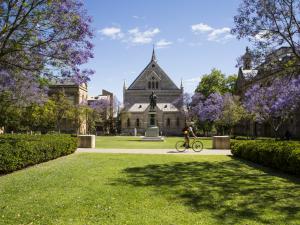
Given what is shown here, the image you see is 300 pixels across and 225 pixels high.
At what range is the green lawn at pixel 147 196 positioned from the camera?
7.64 metres

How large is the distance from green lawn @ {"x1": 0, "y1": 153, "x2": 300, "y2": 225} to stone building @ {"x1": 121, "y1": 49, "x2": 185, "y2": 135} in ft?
239

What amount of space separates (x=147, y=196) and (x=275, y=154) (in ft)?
26.1

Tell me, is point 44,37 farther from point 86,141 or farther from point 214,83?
point 214,83

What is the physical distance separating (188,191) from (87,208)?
3297 millimetres

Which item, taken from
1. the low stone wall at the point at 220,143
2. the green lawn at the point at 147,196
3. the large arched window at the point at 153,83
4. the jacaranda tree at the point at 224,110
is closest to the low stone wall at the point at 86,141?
the low stone wall at the point at 220,143

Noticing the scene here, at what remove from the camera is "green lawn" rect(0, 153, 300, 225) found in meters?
7.64

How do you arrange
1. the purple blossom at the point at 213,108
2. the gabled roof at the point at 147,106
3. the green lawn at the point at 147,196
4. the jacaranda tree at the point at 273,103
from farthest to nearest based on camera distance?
the gabled roof at the point at 147,106 < the purple blossom at the point at 213,108 < the jacaranda tree at the point at 273,103 < the green lawn at the point at 147,196

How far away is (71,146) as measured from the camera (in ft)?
73.3

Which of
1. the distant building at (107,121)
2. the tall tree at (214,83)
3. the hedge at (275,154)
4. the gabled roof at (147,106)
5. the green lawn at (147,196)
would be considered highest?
the tall tree at (214,83)

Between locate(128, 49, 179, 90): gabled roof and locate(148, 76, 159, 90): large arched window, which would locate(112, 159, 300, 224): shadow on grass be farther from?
locate(128, 49, 179, 90): gabled roof

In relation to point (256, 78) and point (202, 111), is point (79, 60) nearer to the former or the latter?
point (256, 78)

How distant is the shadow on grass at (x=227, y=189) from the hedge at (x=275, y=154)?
723 mm

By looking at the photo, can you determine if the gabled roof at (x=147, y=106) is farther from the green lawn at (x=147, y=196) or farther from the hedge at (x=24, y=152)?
the green lawn at (x=147, y=196)

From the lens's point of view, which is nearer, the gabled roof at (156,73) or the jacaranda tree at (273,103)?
the jacaranda tree at (273,103)
